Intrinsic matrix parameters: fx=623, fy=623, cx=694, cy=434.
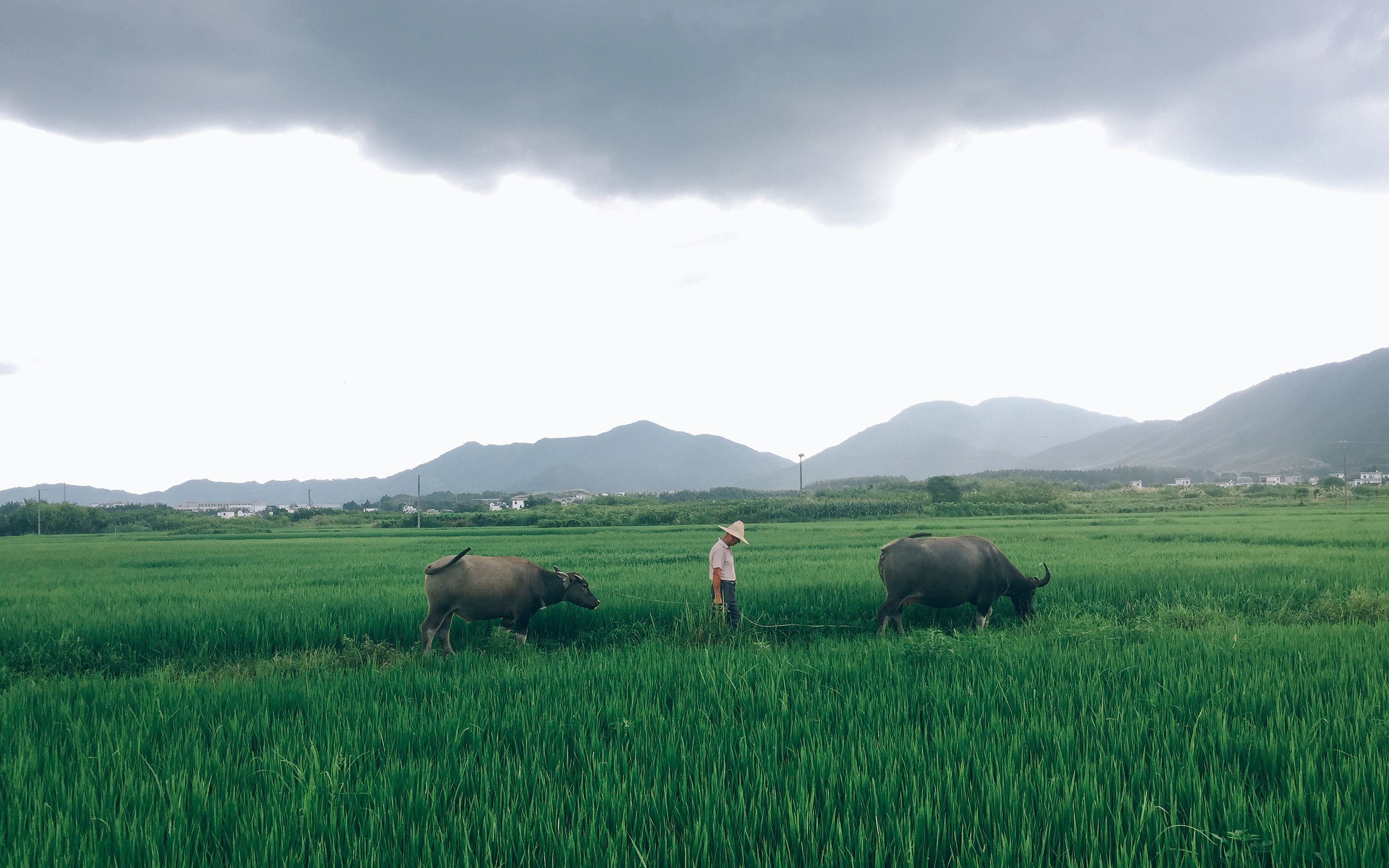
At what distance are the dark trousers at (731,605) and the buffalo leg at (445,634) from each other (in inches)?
133

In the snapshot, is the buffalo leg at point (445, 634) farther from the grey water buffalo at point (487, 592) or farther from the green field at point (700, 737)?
the green field at point (700, 737)

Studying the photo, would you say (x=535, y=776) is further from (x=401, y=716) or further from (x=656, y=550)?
(x=656, y=550)

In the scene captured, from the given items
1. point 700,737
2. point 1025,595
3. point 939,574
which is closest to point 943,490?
point 1025,595

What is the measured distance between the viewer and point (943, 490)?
64188 mm

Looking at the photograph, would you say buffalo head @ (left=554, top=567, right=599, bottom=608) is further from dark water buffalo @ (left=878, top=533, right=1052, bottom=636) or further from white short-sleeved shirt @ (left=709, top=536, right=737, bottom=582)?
dark water buffalo @ (left=878, top=533, right=1052, bottom=636)

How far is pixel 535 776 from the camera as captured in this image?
3.44 metres

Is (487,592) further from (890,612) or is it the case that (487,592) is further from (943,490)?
A: (943,490)

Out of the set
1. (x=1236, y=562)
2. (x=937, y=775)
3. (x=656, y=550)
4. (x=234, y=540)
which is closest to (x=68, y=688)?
(x=937, y=775)

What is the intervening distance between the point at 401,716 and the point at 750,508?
45.1 meters

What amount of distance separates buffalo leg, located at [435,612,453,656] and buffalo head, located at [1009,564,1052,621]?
7.82 metres

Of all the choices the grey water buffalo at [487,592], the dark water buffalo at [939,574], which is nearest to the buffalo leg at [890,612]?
the dark water buffalo at [939,574]

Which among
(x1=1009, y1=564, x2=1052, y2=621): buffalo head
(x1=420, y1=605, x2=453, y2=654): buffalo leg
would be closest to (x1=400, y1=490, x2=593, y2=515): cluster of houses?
(x1=420, y1=605, x2=453, y2=654): buffalo leg

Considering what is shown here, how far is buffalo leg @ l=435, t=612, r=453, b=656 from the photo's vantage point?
25.6ft

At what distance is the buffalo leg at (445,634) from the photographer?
781 cm
